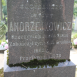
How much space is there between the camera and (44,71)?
2635 mm

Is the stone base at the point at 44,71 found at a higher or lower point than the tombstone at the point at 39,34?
lower

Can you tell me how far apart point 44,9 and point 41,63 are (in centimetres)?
139

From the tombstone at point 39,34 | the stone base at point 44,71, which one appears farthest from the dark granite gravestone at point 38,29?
the stone base at point 44,71

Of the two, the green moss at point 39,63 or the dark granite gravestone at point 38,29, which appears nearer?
the dark granite gravestone at point 38,29

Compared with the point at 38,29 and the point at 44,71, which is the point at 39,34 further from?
the point at 44,71

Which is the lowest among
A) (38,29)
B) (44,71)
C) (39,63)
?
(44,71)

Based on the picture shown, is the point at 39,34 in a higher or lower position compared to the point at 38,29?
lower

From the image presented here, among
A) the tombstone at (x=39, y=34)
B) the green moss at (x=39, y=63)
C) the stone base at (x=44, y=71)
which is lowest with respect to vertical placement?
the stone base at (x=44, y=71)

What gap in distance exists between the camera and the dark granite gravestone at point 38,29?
2508 mm

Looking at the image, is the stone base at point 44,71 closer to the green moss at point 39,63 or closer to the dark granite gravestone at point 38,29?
the green moss at point 39,63

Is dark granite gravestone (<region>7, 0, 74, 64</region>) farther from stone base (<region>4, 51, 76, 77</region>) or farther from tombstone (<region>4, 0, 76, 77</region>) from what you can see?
stone base (<region>4, 51, 76, 77</region>)

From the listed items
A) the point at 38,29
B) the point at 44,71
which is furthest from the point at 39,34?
the point at 44,71

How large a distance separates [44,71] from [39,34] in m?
0.95

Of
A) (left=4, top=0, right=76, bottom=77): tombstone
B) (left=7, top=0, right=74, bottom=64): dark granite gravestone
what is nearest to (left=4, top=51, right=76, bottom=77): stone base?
(left=4, top=0, right=76, bottom=77): tombstone
